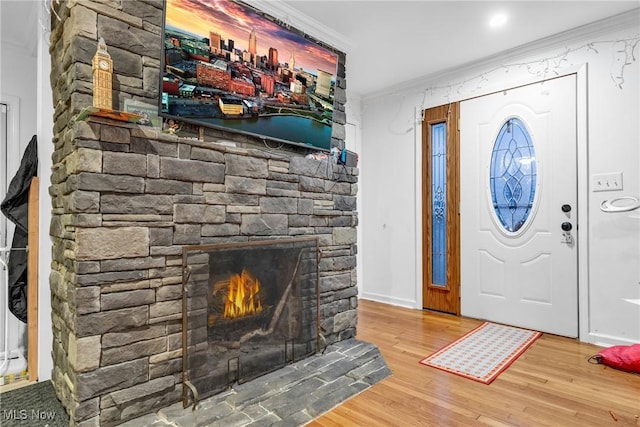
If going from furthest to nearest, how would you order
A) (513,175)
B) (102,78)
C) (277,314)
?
(513,175) → (277,314) → (102,78)

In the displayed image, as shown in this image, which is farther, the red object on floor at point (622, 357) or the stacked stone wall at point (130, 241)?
the red object on floor at point (622, 357)

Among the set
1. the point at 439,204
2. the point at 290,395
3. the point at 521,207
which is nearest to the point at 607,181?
the point at 521,207

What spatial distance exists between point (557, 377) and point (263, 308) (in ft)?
6.26

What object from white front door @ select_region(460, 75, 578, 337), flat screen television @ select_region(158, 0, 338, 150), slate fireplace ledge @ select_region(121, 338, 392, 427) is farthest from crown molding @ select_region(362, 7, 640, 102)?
slate fireplace ledge @ select_region(121, 338, 392, 427)

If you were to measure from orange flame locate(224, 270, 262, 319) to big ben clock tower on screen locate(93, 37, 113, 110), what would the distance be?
1.07 meters

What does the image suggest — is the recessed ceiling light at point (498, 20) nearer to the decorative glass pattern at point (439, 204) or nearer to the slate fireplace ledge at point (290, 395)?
the decorative glass pattern at point (439, 204)

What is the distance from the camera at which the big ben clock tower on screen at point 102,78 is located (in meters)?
1.56

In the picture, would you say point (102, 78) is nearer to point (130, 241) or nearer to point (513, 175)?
point (130, 241)

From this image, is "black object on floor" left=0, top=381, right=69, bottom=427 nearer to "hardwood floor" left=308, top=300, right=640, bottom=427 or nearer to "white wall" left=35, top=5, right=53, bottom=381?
"white wall" left=35, top=5, right=53, bottom=381

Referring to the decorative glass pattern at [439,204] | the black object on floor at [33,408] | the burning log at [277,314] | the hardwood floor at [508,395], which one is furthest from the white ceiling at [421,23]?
the hardwood floor at [508,395]

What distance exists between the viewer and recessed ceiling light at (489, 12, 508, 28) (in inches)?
104

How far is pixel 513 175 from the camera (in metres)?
3.29

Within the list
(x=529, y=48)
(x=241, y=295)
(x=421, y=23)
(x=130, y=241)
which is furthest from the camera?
(x=529, y=48)

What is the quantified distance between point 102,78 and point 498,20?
274 centimetres
